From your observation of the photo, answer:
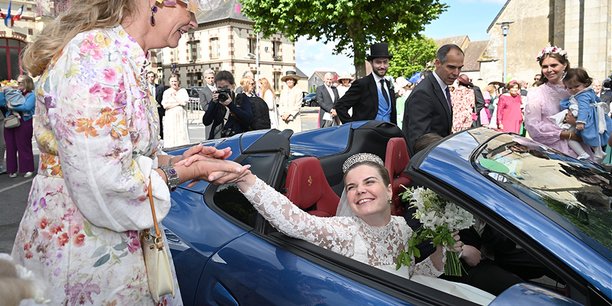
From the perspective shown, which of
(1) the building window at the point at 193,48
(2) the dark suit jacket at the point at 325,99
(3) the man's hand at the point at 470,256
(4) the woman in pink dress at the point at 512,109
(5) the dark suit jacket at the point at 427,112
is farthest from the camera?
(1) the building window at the point at 193,48

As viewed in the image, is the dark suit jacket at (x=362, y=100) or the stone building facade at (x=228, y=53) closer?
the dark suit jacket at (x=362, y=100)

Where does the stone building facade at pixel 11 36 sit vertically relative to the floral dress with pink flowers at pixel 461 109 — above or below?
above

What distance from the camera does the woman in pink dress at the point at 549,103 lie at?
171 inches

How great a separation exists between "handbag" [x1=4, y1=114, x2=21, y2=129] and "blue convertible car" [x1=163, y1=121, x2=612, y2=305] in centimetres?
725

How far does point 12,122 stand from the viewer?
841cm

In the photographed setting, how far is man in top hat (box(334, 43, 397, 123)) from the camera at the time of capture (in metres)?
6.06

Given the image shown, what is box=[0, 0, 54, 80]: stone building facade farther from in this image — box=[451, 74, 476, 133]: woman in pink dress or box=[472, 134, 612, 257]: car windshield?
box=[472, 134, 612, 257]: car windshield

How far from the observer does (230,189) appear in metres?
2.35

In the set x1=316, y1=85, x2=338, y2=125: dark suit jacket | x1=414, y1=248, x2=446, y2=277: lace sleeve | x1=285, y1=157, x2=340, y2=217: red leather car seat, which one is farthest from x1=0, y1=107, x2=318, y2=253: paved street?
x1=316, y1=85, x2=338, y2=125: dark suit jacket

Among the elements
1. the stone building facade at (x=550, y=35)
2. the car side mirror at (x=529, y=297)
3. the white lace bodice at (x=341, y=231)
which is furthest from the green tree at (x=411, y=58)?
the car side mirror at (x=529, y=297)

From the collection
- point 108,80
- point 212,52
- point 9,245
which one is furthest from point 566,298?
point 212,52

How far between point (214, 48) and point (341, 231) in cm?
5255

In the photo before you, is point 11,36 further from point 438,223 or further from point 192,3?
point 438,223

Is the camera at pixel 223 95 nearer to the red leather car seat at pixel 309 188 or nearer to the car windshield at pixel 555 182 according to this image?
the red leather car seat at pixel 309 188
